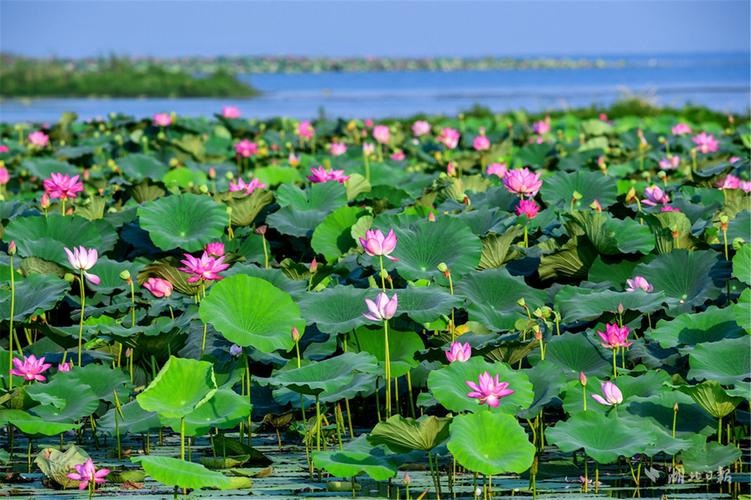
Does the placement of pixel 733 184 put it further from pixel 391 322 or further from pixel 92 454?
pixel 92 454

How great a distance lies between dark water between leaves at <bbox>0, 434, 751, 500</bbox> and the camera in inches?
117

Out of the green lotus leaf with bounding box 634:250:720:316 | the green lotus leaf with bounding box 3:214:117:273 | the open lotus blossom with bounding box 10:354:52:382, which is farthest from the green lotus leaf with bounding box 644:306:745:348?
the green lotus leaf with bounding box 3:214:117:273

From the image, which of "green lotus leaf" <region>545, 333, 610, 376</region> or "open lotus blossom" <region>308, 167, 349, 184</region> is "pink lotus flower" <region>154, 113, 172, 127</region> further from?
"green lotus leaf" <region>545, 333, 610, 376</region>

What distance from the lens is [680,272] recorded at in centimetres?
400

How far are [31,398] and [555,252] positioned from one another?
2.03 metres

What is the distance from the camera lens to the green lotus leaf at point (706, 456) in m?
3.05

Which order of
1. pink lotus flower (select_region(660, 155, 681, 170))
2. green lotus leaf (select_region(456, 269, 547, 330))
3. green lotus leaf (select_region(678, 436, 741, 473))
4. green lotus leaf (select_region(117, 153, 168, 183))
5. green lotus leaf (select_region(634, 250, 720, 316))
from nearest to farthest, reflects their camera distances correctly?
green lotus leaf (select_region(678, 436, 741, 473)) → green lotus leaf (select_region(456, 269, 547, 330)) → green lotus leaf (select_region(634, 250, 720, 316)) → pink lotus flower (select_region(660, 155, 681, 170)) → green lotus leaf (select_region(117, 153, 168, 183))

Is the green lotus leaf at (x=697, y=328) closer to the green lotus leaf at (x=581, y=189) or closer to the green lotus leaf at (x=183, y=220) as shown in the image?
the green lotus leaf at (x=581, y=189)

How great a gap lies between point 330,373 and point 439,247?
98 centimetres

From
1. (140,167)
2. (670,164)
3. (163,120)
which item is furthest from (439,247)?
(163,120)

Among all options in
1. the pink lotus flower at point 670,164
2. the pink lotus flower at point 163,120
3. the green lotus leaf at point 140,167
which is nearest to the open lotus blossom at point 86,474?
the green lotus leaf at point 140,167

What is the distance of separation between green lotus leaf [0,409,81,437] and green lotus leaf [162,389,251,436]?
310 millimetres

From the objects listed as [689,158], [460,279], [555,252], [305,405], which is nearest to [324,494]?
[305,405]

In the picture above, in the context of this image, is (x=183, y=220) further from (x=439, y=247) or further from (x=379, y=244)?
(x=379, y=244)
